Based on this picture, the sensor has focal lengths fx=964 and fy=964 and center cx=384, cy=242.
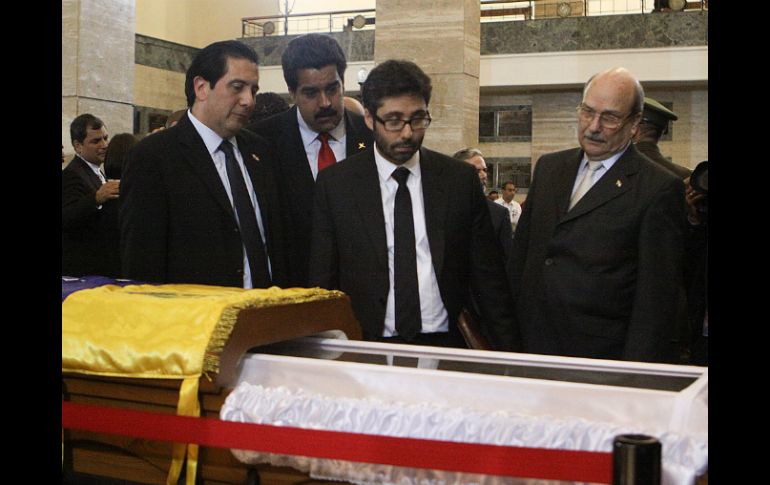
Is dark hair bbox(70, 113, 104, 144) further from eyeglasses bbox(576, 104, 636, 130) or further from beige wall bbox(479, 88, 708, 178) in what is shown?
beige wall bbox(479, 88, 708, 178)

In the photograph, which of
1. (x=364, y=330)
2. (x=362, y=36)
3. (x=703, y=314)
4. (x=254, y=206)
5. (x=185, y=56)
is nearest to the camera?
(x=364, y=330)

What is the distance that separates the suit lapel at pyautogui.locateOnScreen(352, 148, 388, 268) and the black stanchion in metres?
1.40

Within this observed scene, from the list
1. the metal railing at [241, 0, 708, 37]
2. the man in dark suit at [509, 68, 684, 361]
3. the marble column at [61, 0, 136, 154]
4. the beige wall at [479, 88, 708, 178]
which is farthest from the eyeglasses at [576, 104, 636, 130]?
the beige wall at [479, 88, 708, 178]

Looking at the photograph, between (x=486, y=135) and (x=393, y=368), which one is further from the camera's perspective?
(x=486, y=135)

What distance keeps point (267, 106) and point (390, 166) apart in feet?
5.43

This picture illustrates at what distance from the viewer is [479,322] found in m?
3.21

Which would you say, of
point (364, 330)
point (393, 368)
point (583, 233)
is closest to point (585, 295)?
point (583, 233)

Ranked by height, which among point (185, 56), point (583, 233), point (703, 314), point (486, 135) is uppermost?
point (185, 56)

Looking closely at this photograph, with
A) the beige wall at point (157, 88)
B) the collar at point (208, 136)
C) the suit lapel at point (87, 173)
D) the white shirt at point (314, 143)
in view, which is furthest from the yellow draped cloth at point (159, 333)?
the beige wall at point (157, 88)

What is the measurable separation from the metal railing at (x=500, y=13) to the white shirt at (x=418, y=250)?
690 inches

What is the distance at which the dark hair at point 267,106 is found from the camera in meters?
4.61

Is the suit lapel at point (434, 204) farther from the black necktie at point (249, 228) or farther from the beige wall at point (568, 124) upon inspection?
the beige wall at point (568, 124)

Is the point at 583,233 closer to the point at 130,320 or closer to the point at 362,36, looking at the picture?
the point at 130,320

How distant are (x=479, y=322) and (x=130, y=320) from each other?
1.27m
